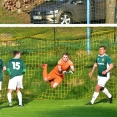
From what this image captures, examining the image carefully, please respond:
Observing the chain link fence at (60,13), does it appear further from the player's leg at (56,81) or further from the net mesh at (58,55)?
the player's leg at (56,81)

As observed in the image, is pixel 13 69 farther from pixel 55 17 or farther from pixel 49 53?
pixel 55 17

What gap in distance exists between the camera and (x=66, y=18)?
23047 mm

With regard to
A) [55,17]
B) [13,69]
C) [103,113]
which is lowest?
[103,113]

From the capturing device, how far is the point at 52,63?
823 inches

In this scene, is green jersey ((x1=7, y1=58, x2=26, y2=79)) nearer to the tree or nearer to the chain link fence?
the chain link fence

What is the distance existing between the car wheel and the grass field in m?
4.36

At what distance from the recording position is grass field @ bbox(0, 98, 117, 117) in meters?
16.5

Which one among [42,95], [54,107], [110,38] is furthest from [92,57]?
[54,107]

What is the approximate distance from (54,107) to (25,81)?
118 inches

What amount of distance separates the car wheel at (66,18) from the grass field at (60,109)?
4358 mm

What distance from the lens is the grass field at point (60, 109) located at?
648 inches

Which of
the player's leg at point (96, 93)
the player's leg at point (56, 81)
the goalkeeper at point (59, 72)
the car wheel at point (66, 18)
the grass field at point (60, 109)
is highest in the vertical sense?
the car wheel at point (66, 18)

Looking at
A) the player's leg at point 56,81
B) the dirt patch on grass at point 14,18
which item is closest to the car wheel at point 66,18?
the dirt patch on grass at point 14,18

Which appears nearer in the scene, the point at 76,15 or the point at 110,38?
the point at 110,38
